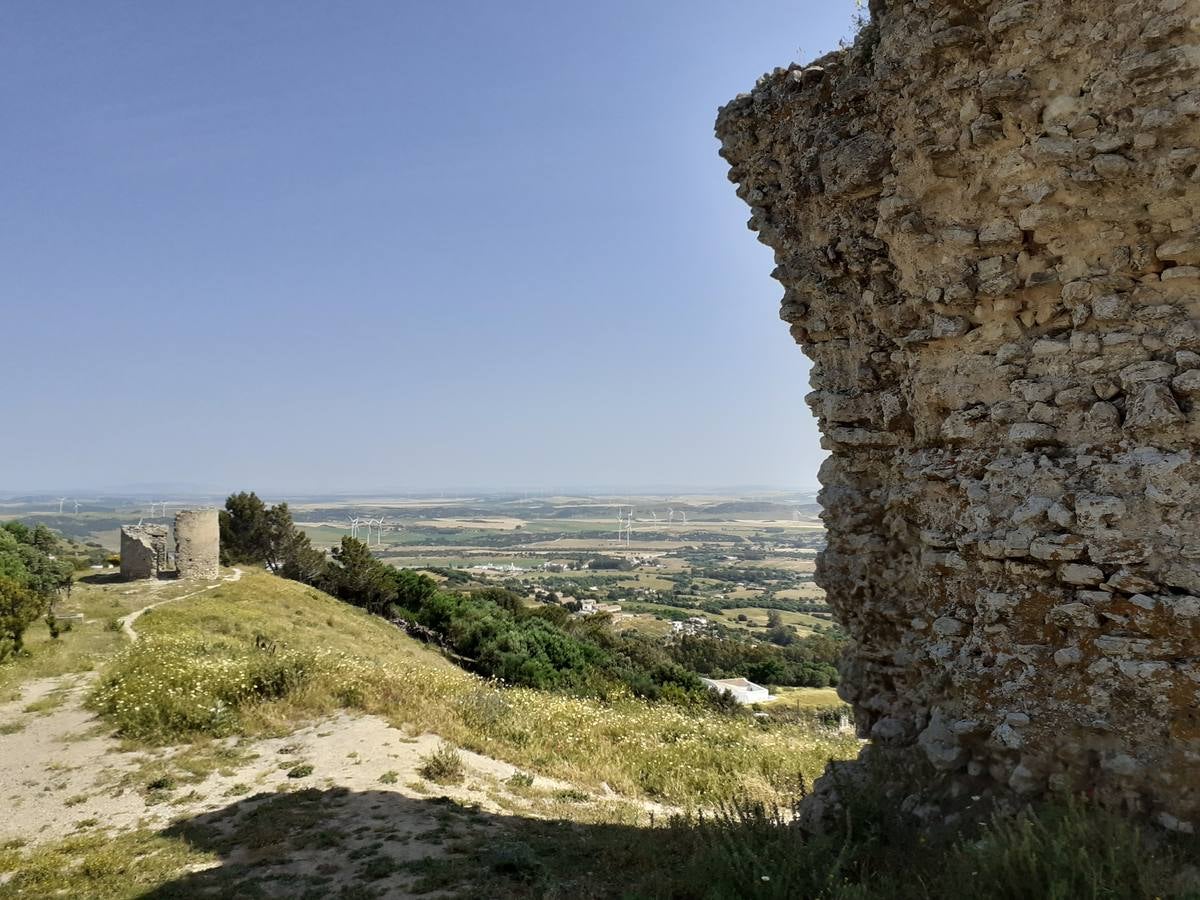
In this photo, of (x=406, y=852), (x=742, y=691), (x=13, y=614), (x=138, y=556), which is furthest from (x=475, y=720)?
(x=138, y=556)

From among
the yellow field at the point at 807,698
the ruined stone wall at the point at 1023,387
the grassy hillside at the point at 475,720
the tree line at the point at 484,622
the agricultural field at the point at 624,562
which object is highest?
the ruined stone wall at the point at 1023,387

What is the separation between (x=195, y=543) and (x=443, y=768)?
21.4 metres

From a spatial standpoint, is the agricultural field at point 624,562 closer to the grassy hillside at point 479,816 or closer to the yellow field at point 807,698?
the yellow field at point 807,698

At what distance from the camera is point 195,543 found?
84.8ft

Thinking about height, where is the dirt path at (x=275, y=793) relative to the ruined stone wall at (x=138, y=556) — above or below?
below

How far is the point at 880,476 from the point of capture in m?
5.64

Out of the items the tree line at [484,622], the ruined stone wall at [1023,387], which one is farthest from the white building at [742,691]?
the ruined stone wall at [1023,387]

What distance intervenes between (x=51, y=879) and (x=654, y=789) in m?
5.89

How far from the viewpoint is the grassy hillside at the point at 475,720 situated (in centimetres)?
916

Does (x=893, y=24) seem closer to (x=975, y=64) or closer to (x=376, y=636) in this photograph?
(x=975, y=64)

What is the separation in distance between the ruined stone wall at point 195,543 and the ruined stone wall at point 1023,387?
25805 mm

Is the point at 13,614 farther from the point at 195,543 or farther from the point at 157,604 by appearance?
the point at 195,543

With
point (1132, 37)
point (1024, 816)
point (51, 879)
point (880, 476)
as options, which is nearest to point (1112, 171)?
point (1132, 37)

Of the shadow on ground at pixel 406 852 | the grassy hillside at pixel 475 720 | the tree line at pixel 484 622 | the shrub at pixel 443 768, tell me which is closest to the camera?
the shadow on ground at pixel 406 852
